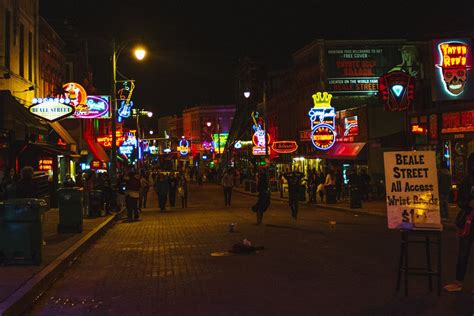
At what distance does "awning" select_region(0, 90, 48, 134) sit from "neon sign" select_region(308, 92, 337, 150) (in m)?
17.4

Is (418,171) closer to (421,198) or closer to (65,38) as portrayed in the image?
(421,198)

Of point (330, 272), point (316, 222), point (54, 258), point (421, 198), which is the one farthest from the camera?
point (316, 222)

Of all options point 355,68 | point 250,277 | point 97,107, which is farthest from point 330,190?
point 250,277

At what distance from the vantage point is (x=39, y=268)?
10.1 meters

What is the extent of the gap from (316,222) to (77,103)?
42.8ft

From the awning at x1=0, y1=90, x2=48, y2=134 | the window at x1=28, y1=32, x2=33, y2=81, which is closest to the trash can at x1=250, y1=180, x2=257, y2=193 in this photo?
the window at x1=28, y1=32, x2=33, y2=81

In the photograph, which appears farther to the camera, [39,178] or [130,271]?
[39,178]

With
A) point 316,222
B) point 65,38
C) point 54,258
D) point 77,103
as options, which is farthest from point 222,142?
point 54,258

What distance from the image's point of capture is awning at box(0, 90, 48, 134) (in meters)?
18.1

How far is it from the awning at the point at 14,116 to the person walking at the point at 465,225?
1445 centimetres

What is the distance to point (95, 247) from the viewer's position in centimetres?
1418

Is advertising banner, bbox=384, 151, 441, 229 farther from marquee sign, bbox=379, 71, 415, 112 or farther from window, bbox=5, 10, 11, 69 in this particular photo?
window, bbox=5, 10, 11, 69

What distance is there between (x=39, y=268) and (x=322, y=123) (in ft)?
87.1

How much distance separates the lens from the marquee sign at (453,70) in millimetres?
23047
